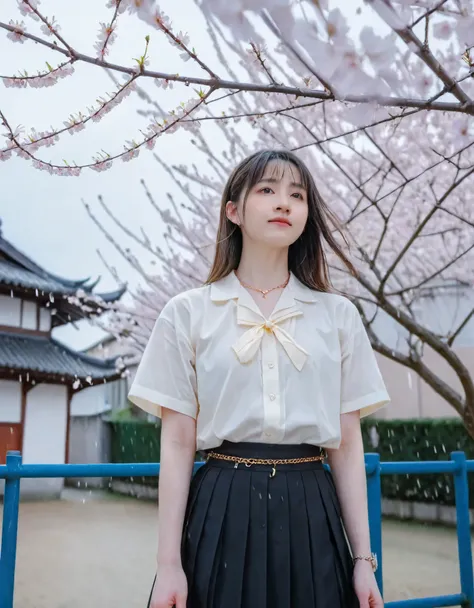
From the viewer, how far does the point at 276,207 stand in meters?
1.43

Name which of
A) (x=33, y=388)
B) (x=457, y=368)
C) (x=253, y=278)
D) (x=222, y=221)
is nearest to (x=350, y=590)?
(x=253, y=278)

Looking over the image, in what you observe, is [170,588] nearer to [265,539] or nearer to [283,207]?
[265,539]

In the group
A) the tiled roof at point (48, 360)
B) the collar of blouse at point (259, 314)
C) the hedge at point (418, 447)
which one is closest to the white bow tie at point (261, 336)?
the collar of blouse at point (259, 314)

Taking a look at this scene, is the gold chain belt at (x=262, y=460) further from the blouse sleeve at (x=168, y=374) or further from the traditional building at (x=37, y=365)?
the traditional building at (x=37, y=365)

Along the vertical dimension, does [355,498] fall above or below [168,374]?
below

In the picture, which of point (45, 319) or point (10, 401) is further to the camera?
point (45, 319)

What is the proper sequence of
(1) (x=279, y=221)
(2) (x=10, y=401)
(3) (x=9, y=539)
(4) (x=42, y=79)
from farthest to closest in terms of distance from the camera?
(2) (x=10, y=401) < (4) (x=42, y=79) < (3) (x=9, y=539) < (1) (x=279, y=221)

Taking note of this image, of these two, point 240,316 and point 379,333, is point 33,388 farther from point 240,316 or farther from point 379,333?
point 240,316

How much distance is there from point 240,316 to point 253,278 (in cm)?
15

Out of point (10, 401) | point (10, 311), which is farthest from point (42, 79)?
point (10, 311)

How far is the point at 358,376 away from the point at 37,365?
13.2m

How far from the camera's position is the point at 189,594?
1.28 m

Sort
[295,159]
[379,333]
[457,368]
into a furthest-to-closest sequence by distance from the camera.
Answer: [379,333]
[457,368]
[295,159]

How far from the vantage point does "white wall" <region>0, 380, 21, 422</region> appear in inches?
547
